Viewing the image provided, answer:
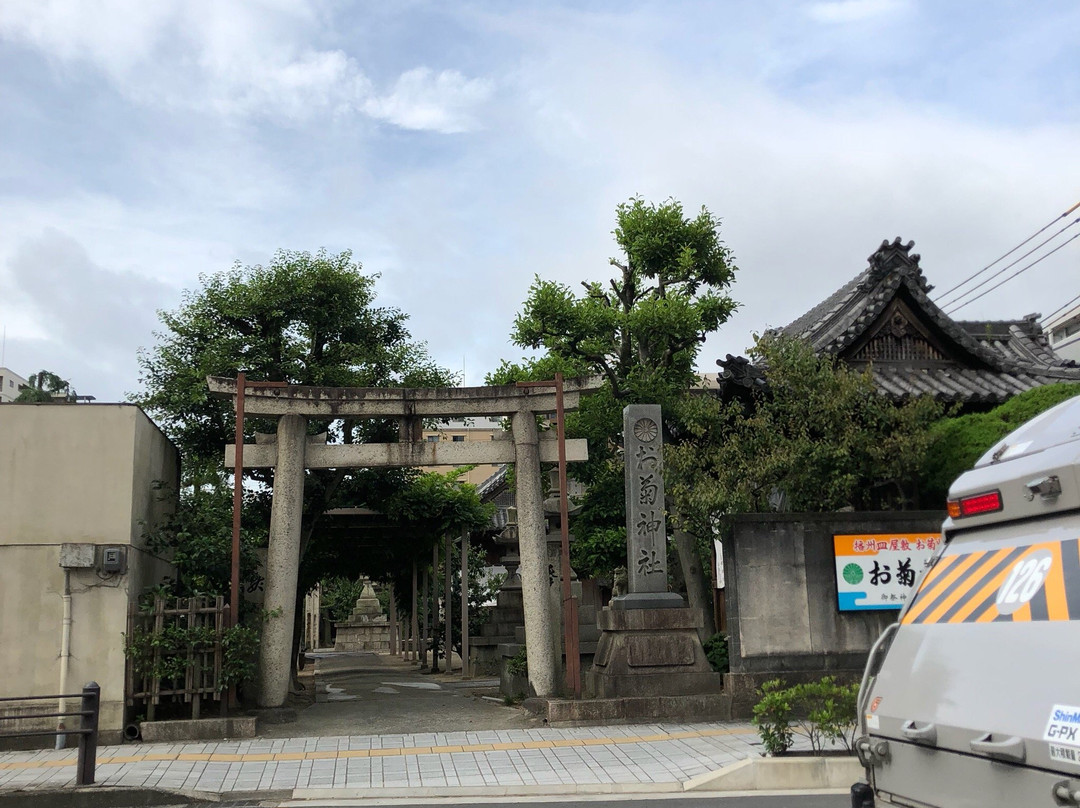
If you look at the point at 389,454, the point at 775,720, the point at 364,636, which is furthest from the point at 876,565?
the point at 364,636

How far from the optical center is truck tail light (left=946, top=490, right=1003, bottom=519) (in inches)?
195

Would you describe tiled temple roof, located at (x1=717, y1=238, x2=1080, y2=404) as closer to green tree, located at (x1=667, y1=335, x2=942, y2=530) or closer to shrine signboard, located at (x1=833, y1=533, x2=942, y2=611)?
green tree, located at (x1=667, y1=335, x2=942, y2=530)

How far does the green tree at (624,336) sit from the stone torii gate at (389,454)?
8.22 ft

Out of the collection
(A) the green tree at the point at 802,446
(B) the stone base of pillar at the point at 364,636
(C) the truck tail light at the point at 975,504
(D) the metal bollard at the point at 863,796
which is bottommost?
(B) the stone base of pillar at the point at 364,636

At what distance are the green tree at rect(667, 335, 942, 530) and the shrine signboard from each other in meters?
0.88

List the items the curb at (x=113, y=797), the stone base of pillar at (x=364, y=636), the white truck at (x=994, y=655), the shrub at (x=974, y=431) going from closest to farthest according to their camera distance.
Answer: the white truck at (x=994, y=655) < the curb at (x=113, y=797) < the shrub at (x=974, y=431) < the stone base of pillar at (x=364, y=636)

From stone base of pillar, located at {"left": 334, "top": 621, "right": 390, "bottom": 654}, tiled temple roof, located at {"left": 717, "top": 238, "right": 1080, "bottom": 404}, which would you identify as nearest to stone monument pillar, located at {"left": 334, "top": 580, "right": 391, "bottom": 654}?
stone base of pillar, located at {"left": 334, "top": 621, "right": 390, "bottom": 654}

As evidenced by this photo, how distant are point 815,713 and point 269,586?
8935mm

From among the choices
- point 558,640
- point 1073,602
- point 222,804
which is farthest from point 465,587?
point 1073,602

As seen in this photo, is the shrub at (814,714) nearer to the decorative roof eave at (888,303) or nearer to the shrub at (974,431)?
the shrub at (974,431)

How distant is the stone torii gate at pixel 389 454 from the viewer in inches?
608

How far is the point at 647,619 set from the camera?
14711mm

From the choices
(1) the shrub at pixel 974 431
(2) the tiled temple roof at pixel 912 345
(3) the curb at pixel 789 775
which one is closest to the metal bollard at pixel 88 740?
(3) the curb at pixel 789 775

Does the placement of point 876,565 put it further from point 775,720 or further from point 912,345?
point 912,345
